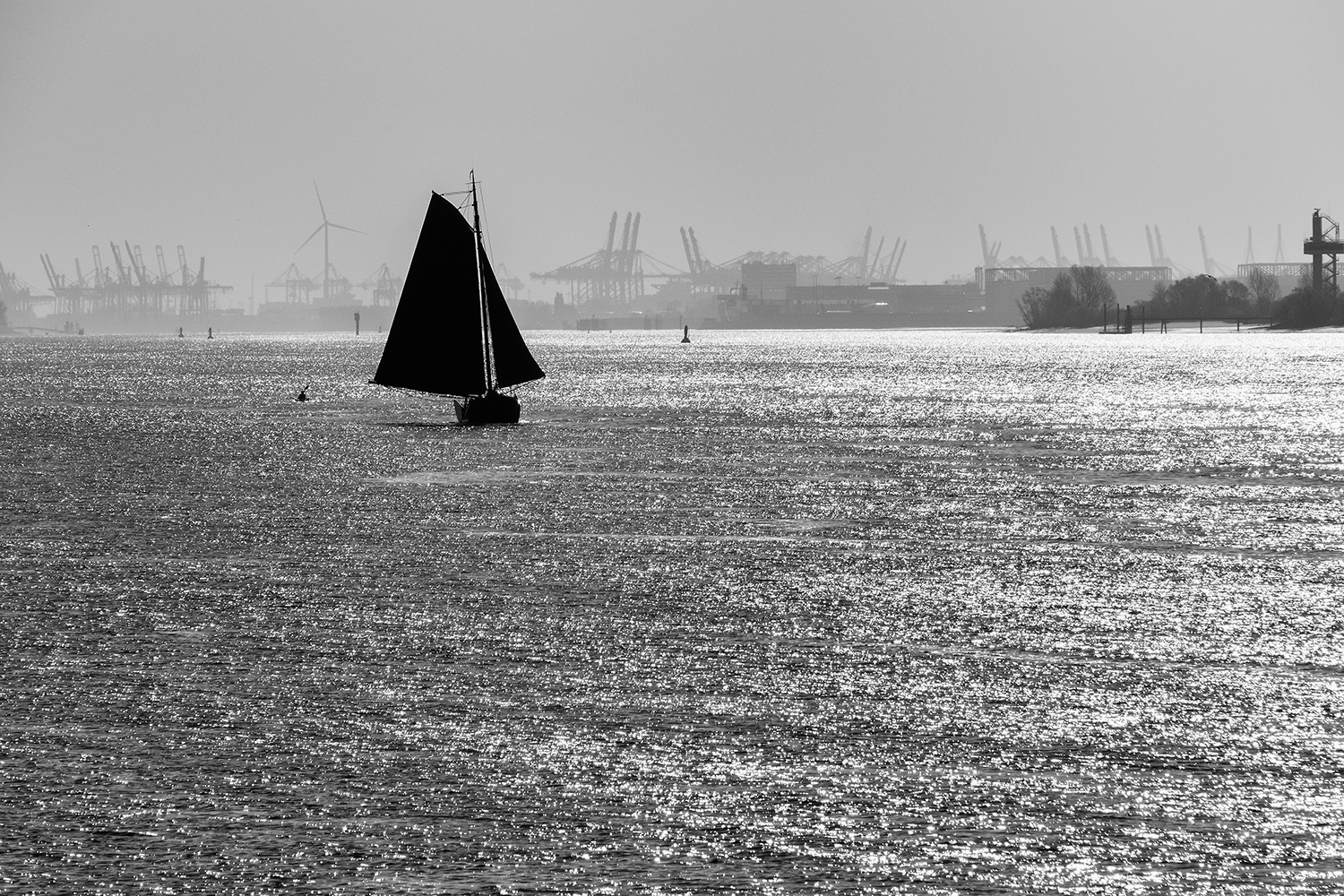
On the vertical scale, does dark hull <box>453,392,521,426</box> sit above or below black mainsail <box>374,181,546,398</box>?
below

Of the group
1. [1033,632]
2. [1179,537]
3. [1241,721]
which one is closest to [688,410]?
[1179,537]

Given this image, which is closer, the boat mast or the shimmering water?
the shimmering water

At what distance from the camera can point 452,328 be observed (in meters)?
49.2

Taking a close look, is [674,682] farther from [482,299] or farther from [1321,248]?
[1321,248]

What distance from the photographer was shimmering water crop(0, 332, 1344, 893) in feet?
29.5

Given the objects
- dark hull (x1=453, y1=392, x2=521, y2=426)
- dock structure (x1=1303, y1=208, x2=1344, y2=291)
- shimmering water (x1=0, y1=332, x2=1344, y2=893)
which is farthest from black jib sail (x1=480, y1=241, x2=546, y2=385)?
dock structure (x1=1303, y1=208, x2=1344, y2=291)

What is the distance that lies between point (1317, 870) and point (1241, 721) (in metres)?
3.18

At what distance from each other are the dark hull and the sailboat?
0.08 ft

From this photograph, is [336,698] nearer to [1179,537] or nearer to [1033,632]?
[1033,632]

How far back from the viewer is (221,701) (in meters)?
12.4

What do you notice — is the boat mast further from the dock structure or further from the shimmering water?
the dock structure

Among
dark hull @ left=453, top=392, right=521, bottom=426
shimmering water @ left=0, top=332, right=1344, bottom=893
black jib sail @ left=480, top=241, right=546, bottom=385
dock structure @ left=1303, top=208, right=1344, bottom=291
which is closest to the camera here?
shimmering water @ left=0, top=332, right=1344, bottom=893

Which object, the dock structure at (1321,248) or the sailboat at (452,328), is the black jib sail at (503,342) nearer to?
the sailboat at (452,328)

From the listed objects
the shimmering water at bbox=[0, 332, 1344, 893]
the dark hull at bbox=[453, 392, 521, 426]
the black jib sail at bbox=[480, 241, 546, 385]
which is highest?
the black jib sail at bbox=[480, 241, 546, 385]
